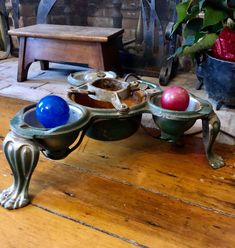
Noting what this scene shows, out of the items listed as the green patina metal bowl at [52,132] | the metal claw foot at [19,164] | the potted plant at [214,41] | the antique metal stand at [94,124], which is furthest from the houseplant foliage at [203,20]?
the metal claw foot at [19,164]

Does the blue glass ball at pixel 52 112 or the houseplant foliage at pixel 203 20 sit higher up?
the houseplant foliage at pixel 203 20

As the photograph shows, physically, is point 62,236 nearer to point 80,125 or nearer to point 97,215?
point 97,215

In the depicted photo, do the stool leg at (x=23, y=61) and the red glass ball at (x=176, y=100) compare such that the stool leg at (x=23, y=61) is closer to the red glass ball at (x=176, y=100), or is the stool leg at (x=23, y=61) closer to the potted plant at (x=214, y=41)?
the potted plant at (x=214, y=41)

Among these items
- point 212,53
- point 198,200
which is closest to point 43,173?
point 198,200

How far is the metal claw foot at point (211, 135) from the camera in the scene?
75cm

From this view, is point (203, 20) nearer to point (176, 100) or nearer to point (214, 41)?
point (214, 41)

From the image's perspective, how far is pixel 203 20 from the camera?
1.02 metres

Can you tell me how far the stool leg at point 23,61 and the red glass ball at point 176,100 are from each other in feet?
2.81

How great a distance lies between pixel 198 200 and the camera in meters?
0.69

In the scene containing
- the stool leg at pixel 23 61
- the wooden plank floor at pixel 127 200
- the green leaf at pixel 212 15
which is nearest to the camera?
the wooden plank floor at pixel 127 200

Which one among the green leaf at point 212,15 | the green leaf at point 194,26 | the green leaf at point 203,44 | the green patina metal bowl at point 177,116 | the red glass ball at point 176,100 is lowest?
the green patina metal bowl at point 177,116

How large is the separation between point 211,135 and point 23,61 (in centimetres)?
99

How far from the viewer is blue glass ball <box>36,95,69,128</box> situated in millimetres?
683

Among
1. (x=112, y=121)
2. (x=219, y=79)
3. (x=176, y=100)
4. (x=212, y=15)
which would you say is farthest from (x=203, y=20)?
(x=112, y=121)
